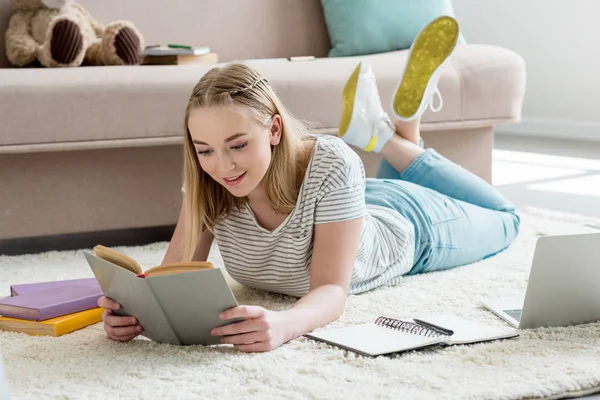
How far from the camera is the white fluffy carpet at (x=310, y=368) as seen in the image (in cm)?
129

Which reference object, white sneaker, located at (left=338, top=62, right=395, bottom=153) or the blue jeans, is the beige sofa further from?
the blue jeans

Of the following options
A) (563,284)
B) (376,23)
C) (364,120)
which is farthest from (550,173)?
(563,284)

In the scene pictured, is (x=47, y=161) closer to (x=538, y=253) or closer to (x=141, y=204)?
(x=141, y=204)

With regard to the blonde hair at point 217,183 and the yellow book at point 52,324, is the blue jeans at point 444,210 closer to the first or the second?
the blonde hair at point 217,183

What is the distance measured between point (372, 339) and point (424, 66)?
3.38 feet

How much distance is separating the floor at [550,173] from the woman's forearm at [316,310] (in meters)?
1.46

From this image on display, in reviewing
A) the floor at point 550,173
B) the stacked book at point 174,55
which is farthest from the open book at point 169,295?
the floor at point 550,173

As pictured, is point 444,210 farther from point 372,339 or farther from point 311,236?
point 372,339

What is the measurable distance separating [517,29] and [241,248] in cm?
326

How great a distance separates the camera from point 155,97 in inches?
91.8

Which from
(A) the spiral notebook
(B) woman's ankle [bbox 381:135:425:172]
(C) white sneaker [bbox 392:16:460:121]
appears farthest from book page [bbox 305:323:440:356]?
(C) white sneaker [bbox 392:16:460:121]

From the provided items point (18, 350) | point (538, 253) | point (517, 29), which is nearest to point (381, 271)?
point (538, 253)

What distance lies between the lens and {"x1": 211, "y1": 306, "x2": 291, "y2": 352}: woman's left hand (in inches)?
56.0

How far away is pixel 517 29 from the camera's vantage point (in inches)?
181
